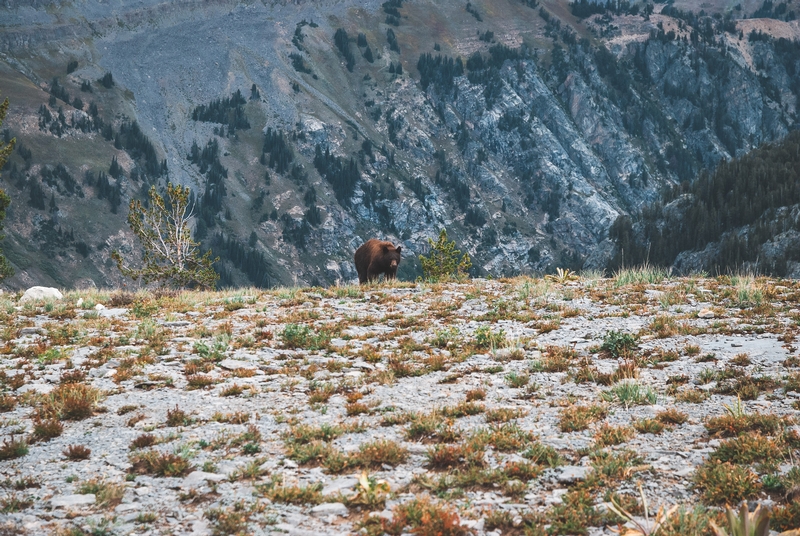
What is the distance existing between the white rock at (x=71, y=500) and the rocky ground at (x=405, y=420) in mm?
24

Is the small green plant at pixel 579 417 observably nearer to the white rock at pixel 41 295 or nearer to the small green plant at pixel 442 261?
the white rock at pixel 41 295

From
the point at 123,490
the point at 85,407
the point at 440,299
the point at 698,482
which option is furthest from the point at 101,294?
the point at 698,482

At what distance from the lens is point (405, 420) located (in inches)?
358

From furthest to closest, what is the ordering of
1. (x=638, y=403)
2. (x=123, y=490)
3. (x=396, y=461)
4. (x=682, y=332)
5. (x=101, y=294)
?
(x=101, y=294) < (x=682, y=332) < (x=638, y=403) < (x=396, y=461) < (x=123, y=490)

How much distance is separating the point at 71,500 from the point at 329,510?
3.10 meters

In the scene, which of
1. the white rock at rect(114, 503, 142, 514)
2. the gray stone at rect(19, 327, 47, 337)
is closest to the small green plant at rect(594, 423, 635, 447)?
the white rock at rect(114, 503, 142, 514)

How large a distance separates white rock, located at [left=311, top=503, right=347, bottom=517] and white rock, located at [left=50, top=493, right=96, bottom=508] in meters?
2.67

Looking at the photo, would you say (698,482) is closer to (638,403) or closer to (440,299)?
(638,403)

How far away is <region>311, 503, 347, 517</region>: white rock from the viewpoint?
21.3ft

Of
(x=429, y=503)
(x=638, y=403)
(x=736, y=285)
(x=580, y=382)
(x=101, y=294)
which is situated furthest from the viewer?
(x=101, y=294)

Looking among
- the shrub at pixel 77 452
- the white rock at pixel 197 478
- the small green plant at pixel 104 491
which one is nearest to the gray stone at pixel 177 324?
the shrub at pixel 77 452

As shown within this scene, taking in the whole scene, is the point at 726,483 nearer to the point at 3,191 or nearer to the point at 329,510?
the point at 329,510

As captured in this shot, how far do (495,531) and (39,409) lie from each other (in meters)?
7.91

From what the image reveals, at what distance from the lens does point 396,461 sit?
25.2 ft
